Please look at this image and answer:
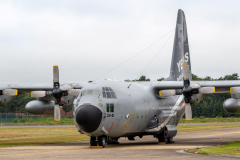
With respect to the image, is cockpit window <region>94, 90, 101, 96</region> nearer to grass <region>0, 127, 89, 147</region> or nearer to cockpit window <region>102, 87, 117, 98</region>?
cockpit window <region>102, 87, 117, 98</region>

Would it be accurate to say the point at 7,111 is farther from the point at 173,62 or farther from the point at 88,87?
the point at 88,87

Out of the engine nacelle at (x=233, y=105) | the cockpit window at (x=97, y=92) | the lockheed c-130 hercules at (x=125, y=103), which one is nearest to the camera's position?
the lockheed c-130 hercules at (x=125, y=103)

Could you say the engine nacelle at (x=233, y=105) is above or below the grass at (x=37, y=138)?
above

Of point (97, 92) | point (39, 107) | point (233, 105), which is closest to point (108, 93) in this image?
point (97, 92)

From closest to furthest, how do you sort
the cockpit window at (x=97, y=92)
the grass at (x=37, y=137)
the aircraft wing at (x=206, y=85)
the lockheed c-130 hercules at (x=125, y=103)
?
the lockheed c-130 hercules at (x=125, y=103), the cockpit window at (x=97, y=92), the aircraft wing at (x=206, y=85), the grass at (x=37, y=137)

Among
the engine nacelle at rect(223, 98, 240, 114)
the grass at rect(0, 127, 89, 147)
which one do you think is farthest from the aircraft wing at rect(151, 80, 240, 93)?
the grass at rect(0, 127, 89, 147)

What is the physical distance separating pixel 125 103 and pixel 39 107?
8.65 meters

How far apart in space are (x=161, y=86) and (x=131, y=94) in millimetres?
3340

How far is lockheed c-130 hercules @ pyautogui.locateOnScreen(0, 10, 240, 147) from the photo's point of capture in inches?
774

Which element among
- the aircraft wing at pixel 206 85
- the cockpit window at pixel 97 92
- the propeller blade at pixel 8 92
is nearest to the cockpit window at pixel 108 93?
the cockpit window at pixel 97 92

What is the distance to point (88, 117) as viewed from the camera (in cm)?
1875

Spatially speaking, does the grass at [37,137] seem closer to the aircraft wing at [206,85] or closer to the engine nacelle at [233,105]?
the aircraft wing at [206,85]

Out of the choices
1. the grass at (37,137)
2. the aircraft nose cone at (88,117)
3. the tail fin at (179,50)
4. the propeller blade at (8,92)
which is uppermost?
the tail fin at (179,50)

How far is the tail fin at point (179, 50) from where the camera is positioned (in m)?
31.0
